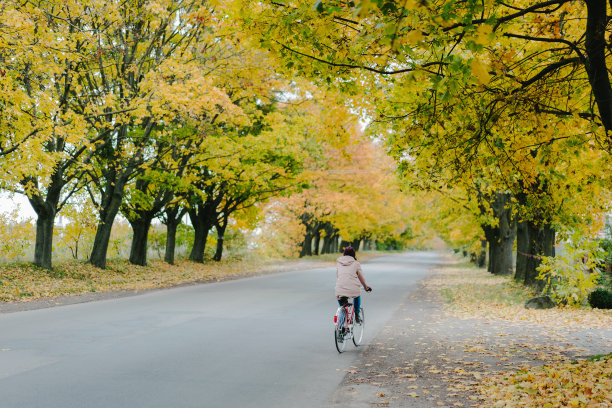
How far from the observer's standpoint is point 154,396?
5.73 metres

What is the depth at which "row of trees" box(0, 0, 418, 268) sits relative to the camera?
13656 millimetres

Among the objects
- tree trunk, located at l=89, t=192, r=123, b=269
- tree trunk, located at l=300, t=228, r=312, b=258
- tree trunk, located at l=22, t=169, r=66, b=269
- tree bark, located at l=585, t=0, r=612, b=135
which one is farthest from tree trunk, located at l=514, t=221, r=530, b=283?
tree trunk, located at l=300, t=228, r=312, b=258

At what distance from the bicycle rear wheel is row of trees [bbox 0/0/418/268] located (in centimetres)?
368

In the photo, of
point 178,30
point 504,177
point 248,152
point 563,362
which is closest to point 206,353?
point 563,362

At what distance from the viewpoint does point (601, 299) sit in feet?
50.1

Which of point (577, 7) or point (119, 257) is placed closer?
point (577, 7)

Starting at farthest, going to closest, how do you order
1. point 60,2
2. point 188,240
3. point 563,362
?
point 188,240, point 60,2, point 563,362

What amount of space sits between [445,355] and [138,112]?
12.4 m

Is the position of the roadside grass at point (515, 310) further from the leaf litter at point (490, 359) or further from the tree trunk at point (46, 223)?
the tree trunk at point (46, 223)

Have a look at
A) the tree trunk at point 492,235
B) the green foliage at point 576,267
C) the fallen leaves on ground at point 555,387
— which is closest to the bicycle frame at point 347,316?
the fallen leaves on ground at point 555,387

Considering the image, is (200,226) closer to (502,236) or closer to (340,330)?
(502,236)

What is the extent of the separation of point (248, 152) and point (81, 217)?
8685 mm

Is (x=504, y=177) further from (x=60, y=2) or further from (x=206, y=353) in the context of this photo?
(x=60, y=2)

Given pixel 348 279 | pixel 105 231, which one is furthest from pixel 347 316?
pixel 105 231
